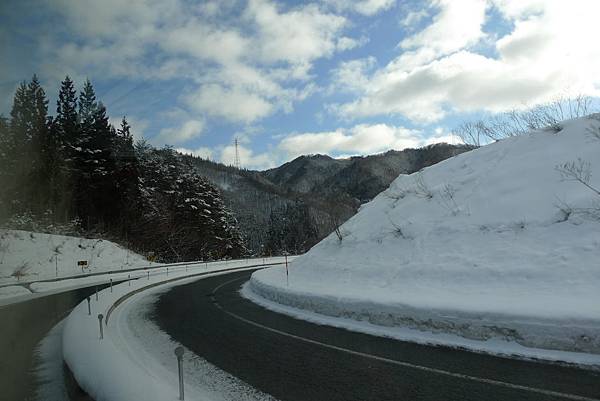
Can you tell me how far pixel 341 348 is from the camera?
7.65m

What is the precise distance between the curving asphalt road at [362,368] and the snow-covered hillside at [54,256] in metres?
23.3

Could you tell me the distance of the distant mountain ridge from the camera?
104 metres

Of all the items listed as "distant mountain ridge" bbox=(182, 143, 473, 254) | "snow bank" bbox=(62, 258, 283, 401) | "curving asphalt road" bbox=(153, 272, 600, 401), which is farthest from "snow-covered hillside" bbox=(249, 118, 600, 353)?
"distant mountain ridge" bbox=(182, 143, 473, 254)

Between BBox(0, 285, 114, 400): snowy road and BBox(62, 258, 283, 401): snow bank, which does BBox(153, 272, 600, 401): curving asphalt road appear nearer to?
BBox(62, 258, 283, 401): snow bank

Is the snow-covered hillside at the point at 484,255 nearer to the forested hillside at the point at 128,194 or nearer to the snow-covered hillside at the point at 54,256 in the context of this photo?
the snow-covered hillside at the point at 54,256

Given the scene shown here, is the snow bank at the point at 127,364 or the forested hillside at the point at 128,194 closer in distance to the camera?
the snow bank at the point at 127,364

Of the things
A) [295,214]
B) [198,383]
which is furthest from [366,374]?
[295,214]

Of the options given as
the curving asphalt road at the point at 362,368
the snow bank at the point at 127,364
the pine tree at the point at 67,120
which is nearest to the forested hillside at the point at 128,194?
the pine tree at the point at 67,120

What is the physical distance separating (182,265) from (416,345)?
35.1m

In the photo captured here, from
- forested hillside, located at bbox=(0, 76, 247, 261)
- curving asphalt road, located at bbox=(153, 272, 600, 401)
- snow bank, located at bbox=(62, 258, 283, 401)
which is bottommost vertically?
curving asphalt road, located at bbox=(153, 272, 600, 401)

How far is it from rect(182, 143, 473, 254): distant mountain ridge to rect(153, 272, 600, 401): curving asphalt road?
77.4 metres

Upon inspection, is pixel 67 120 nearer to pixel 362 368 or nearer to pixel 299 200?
pixel 362 368

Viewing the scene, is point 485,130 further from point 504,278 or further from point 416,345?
point 416,345

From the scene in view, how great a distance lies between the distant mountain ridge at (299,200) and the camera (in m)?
104
